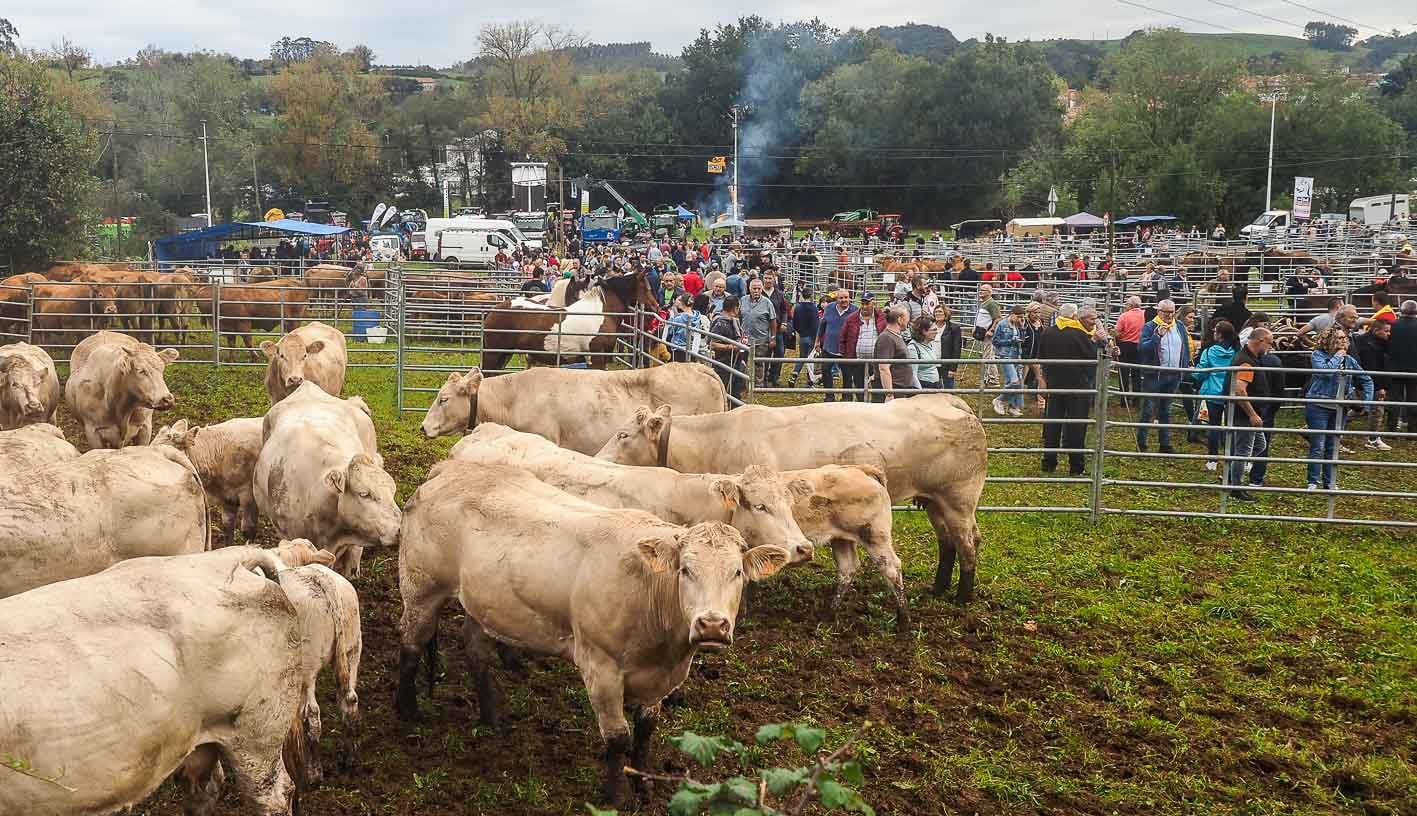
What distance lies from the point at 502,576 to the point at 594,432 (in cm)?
446

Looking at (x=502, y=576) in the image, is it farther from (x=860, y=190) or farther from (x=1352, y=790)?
(x=860, y=190)

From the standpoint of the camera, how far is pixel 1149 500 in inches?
440

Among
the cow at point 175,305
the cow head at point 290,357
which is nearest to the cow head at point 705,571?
the cow head at point 290,357

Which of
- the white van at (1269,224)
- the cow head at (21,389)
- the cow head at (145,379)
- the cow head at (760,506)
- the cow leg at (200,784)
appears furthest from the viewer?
the white van at (1269,224)

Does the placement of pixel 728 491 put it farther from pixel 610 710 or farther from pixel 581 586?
pixel 610 710

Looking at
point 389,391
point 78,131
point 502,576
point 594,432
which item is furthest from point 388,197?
point 502,576

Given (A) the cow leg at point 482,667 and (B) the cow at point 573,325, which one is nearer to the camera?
(A) the cow leg at point 482,667

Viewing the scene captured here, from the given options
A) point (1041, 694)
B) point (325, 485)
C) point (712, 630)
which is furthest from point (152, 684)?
point (1041, 694)

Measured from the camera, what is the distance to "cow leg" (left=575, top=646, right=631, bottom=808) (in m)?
5.34

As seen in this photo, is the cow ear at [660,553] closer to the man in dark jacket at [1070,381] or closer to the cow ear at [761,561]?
the cow ear at [761,561]

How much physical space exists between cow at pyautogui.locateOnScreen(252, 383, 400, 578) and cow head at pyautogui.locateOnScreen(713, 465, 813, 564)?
1976mm

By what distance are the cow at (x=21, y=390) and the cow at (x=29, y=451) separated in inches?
114

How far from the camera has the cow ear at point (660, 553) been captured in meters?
5.16

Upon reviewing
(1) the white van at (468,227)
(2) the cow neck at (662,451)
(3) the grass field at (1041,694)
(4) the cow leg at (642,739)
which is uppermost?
(1) the white van at (468,227)
